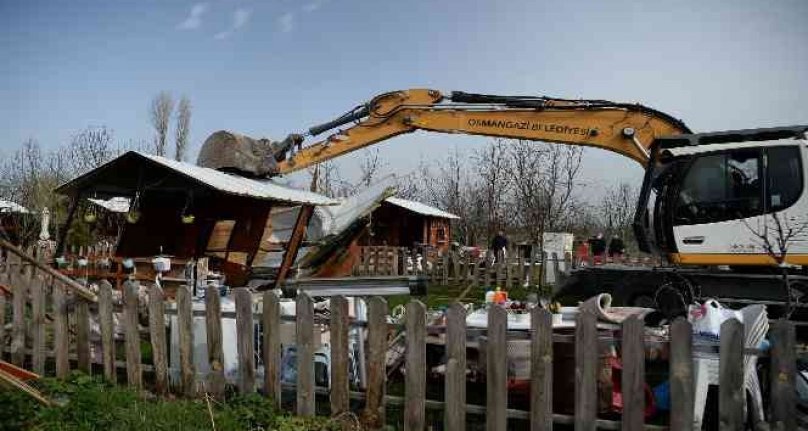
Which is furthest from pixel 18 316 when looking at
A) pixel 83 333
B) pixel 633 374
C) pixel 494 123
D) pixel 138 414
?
pixel 494 123

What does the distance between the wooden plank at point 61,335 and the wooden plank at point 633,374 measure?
15.9ft

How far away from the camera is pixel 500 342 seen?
12.3 ft

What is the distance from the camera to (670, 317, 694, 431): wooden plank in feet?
10.9

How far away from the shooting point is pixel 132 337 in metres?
4.74

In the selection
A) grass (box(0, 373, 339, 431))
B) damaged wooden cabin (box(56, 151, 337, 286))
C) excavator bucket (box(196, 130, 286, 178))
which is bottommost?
grass (box(0, 373, 339, 431))

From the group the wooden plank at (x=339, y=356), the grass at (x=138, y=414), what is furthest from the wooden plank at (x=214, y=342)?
the wooden plank at (x=339, y=356)

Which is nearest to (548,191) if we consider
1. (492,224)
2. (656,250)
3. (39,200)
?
(492,224)

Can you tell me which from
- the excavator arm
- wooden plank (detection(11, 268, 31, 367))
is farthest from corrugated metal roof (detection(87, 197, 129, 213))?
wooden plank (detection(11, 268, 31, 367))

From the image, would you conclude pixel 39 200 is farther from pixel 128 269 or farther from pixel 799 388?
pixel 799 388

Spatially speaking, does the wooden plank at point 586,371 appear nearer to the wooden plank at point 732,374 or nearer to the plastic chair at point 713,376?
the plastic chair at point 713,376

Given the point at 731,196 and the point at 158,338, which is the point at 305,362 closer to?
the point at 158,338

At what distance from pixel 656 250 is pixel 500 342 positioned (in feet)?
19.7

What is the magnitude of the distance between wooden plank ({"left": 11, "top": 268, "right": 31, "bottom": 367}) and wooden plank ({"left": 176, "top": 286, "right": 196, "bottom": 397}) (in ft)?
6.33

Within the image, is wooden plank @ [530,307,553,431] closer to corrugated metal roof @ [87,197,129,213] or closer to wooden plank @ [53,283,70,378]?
wooden plank @ [53,283,70,378]
